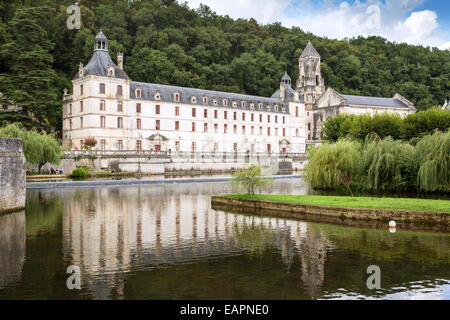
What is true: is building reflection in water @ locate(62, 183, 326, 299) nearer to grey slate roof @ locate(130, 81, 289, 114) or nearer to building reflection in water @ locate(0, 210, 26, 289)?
building reflection in water @ locate(0, 210, 26, 289)

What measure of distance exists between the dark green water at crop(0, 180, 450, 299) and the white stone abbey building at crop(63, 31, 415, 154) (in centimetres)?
4003

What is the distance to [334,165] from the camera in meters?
30.0

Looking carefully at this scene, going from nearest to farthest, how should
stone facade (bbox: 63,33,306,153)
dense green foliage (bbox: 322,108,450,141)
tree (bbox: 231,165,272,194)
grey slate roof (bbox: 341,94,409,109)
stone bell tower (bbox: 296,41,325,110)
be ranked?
tree (bbox: 231,165,272,194), dense green foliage (bbox: 322,108,450,141), stone facade (bbox: 63,33,306,153), grey slate roof (bbox: 341,94,409,109), stone bell tower (bbox: 296,41,325,110)

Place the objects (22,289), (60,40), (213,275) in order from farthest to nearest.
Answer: (60,40) → (213,275) → (22,289)

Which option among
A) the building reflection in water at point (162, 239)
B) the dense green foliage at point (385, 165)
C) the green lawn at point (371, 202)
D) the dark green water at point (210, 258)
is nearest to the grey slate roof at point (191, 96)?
the dense green foliage at point (385, 165)

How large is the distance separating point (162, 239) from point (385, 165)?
18002 millimetres

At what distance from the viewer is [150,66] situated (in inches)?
2906

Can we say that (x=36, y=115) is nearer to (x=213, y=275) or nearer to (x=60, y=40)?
(x=60, y=40)

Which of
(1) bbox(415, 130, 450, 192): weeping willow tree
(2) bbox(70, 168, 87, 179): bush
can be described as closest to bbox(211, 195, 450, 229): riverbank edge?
(1) bbox(415, 130, 450, 192): weeping willow tree

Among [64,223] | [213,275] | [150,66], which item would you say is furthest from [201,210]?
[150,66]

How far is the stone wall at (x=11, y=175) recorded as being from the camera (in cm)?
1952

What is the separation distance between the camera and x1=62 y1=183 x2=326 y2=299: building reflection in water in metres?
10.8

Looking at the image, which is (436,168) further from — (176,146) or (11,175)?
(176,146)
